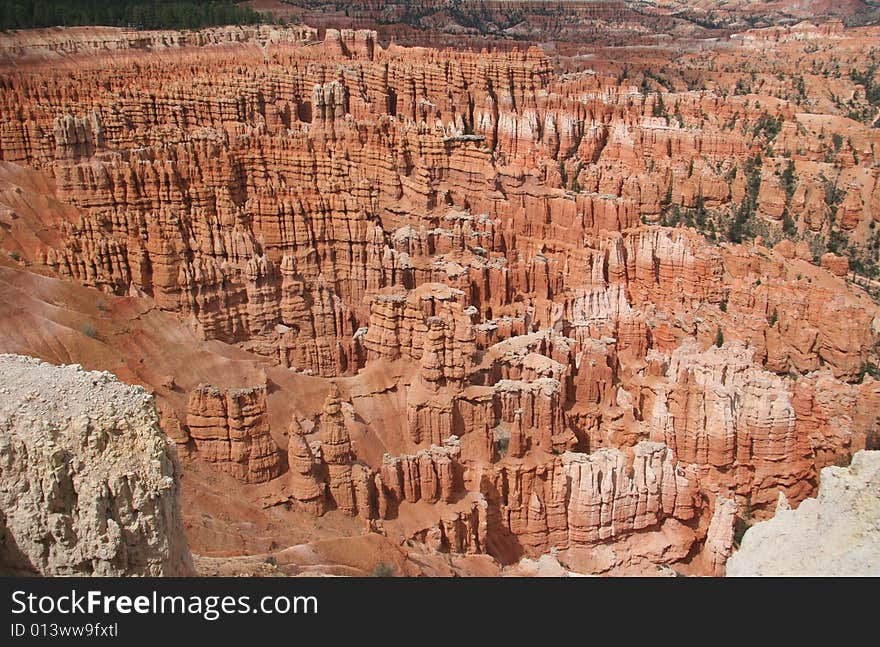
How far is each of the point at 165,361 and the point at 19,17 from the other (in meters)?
55.6

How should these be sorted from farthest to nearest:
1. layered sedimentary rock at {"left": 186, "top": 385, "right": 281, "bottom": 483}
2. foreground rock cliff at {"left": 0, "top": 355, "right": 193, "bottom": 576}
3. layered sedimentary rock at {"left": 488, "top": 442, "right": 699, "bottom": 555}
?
layered sedimentary rock at {"left": 488, "top": 442, "right": 699, "bottom": 555}, layered sedimentary rock at {"left": 186, "top": 385, "right": 281, "bottom": 483}, foreground rock cliff at {"left": 0, "top": 355, "right": 193, "bottom": 576}

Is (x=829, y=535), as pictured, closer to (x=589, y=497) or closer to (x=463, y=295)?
(x=589, y=497)

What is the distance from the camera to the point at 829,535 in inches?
426

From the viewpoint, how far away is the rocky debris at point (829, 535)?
10.3 metres

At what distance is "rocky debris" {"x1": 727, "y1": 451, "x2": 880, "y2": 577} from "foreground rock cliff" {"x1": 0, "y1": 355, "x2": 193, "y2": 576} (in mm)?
7803

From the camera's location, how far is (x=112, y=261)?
29234 mm

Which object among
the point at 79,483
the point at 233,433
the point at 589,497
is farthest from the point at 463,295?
the point at 79,483

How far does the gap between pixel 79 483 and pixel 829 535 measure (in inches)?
A: 378

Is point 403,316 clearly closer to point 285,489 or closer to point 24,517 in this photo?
point 285,489

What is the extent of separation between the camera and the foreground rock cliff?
10250 mm

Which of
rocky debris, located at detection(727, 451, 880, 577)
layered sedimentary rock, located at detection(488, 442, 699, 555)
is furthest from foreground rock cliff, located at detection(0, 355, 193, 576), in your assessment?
layered sedimentary rock, located at detection(488, 442, 699, 555)

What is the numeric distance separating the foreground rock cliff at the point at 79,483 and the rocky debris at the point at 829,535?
7803 millimetres

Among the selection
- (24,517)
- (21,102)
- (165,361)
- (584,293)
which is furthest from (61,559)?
(21,102)

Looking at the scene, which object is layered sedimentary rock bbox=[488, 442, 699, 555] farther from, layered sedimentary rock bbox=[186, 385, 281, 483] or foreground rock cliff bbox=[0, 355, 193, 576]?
foreground rock cliff bbox=[0, 355, 193, 576]
